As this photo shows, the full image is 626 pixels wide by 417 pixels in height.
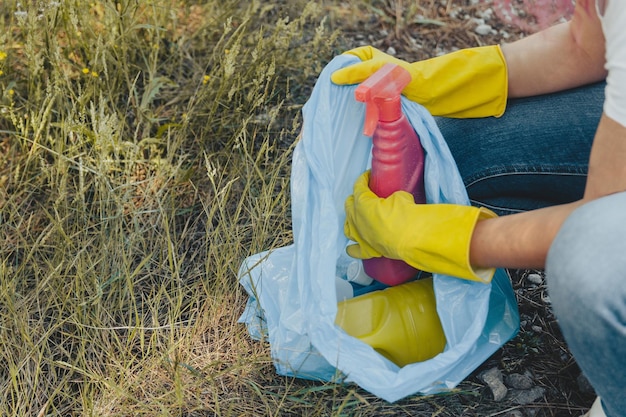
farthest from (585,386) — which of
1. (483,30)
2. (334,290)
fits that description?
(483,30)

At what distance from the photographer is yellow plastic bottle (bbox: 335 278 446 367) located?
142 centimetres

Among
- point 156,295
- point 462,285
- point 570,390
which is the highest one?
point 462,285

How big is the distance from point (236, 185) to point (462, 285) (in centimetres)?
71

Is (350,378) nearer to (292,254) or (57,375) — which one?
(292,254)

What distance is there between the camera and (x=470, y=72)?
1.48 meters

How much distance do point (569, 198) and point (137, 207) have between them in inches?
39.2

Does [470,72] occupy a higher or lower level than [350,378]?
higher

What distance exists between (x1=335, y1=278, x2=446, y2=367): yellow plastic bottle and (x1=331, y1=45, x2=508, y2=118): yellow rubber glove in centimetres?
41

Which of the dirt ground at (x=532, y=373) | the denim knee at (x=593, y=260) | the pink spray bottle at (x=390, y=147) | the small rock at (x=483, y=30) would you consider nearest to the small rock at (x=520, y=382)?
the dirt ground at (x=532, y=373)

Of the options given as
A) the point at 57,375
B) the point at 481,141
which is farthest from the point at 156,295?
the point at 481,141

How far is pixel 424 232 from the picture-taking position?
1.26 m

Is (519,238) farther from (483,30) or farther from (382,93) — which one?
(483,30)

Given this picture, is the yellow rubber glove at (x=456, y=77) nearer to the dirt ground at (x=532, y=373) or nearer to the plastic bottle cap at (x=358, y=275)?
the dirt ground at (x=532, y=373)

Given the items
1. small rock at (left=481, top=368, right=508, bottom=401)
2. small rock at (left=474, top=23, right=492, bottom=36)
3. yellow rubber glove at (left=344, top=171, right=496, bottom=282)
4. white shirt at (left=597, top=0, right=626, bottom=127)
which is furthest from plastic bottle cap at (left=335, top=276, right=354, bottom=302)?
small rock at (left=474, top=23, right=492, bottom=36)
